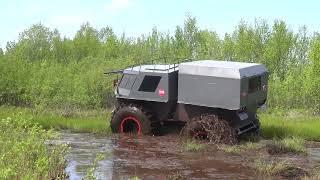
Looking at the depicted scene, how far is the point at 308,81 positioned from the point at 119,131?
17.5 metres

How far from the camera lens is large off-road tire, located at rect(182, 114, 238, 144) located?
16.5 m

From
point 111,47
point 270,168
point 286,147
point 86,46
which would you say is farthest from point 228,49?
point 270,168

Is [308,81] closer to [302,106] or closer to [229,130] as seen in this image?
[302,106]

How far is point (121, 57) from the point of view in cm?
4162

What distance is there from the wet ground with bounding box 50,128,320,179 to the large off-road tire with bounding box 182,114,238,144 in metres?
0.65

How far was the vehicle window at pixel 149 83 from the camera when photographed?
18203 millimetres

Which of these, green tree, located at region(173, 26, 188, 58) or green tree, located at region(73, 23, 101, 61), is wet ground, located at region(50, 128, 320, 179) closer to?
green tree, located at region(173, 26, 188, 58)

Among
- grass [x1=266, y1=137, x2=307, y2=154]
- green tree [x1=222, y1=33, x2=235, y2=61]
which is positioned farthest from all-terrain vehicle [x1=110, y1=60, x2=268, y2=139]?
green tree [x1=222, y1=33, x2=235, y2=61]

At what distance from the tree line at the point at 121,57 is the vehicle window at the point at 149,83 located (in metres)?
3.61

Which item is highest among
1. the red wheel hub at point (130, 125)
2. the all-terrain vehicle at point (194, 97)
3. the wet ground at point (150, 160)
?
the all-terrain vehicle at point (194, 97)

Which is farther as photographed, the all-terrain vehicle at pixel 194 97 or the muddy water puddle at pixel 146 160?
the all-terrain vehicle at pixel 194 97

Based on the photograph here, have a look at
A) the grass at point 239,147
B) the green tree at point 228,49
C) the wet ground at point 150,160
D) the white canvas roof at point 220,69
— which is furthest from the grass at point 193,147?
the green tree at point 228,49

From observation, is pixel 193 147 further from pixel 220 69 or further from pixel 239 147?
pixel 220 69

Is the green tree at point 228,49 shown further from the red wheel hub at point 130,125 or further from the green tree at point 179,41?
the red wheel hub at point 130,125
